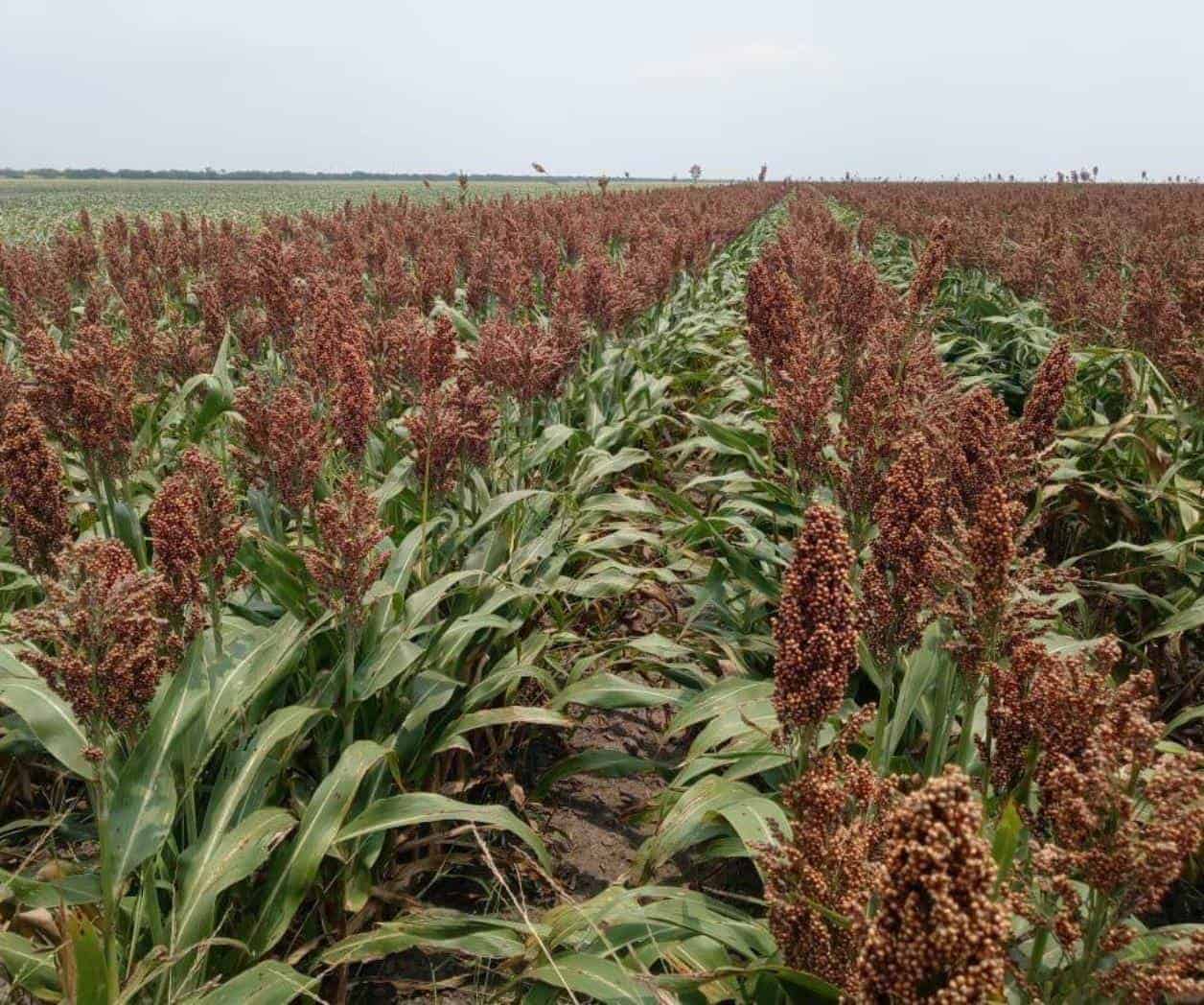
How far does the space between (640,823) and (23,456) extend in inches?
99.6

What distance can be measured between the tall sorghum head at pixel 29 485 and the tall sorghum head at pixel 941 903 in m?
2.18

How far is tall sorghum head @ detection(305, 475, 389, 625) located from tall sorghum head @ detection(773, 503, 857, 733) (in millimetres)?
Result: 1340

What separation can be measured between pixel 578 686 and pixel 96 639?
1.90m

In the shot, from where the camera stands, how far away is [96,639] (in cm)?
165

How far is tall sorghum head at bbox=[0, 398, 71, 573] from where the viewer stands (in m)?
2.12

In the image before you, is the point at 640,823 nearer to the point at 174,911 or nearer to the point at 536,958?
the point at 536,958

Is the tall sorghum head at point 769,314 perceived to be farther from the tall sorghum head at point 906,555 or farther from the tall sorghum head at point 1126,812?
the tall sorghum head at point 1126,812

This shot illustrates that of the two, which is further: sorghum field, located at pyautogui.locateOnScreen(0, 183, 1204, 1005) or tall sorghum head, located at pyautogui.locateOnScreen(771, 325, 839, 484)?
tall sorghum head, located at pyautogui.locateOnScreen(771, 325, 839, 484)

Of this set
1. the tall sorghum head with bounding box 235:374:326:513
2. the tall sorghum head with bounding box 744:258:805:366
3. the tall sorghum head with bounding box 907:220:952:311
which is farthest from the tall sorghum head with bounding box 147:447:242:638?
the tall sorghum head with bounding box 907:220:952:311

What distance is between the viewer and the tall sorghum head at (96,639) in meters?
1.63

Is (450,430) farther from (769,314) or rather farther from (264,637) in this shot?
(769,314)

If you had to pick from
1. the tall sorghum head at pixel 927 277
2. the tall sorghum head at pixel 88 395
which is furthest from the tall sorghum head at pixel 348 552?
Result: the tall sorghum head at pixel 927 277

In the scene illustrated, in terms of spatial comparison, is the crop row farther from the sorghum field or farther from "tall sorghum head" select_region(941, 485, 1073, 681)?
"tall sorghum head" select_region(941, 485, 1073, 681)

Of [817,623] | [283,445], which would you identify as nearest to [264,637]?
[283,445]
